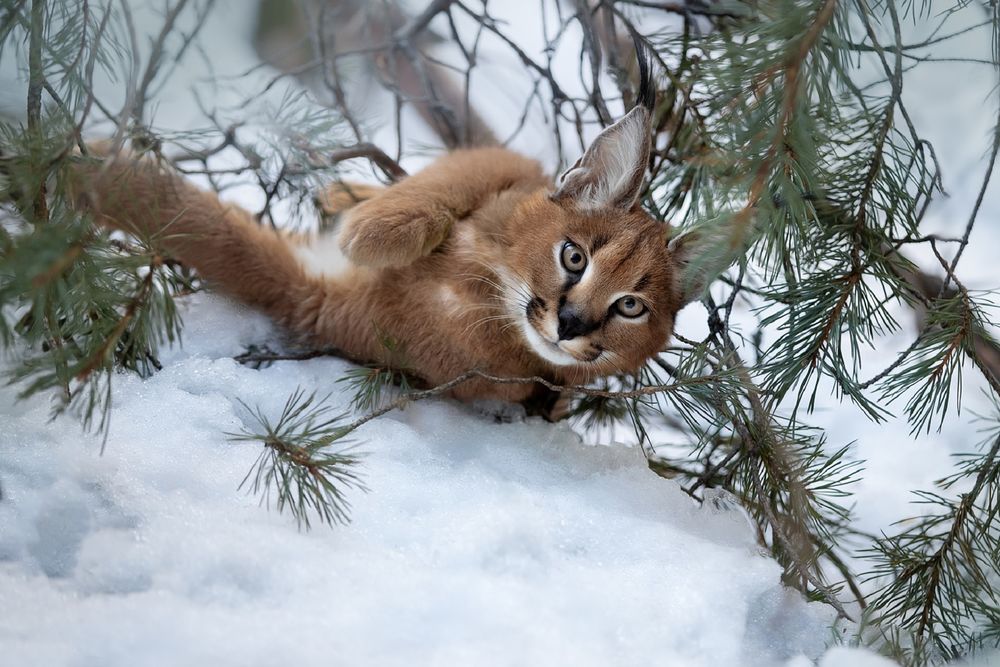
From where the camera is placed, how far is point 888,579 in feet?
5.12

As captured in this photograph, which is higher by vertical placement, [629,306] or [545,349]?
[629,306]

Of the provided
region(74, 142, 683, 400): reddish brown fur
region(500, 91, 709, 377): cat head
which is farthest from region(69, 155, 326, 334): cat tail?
region(500, 91, 709, 377): cat head

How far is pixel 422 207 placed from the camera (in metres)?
1.85

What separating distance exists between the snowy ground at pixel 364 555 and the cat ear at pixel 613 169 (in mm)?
541

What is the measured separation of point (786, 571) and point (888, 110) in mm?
804

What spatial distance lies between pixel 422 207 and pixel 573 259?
1.16 ft

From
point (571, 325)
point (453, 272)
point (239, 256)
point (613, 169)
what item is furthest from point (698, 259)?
point (239, 256)

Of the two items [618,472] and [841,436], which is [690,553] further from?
[841,436]

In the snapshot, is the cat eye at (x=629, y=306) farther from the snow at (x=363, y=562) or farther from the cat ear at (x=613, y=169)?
the snow at (x=363, y=562)

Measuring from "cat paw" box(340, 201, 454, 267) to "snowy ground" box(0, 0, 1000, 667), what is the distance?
34cm

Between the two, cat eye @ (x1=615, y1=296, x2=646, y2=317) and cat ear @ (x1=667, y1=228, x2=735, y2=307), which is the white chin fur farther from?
cat ear @ (x1=667, y1=228, x2=735, y2=307)

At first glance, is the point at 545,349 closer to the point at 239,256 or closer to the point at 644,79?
the point at 644,79

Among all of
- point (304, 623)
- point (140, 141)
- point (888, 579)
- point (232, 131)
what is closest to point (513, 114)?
point (232, 131)

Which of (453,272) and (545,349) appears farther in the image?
(453,272)
